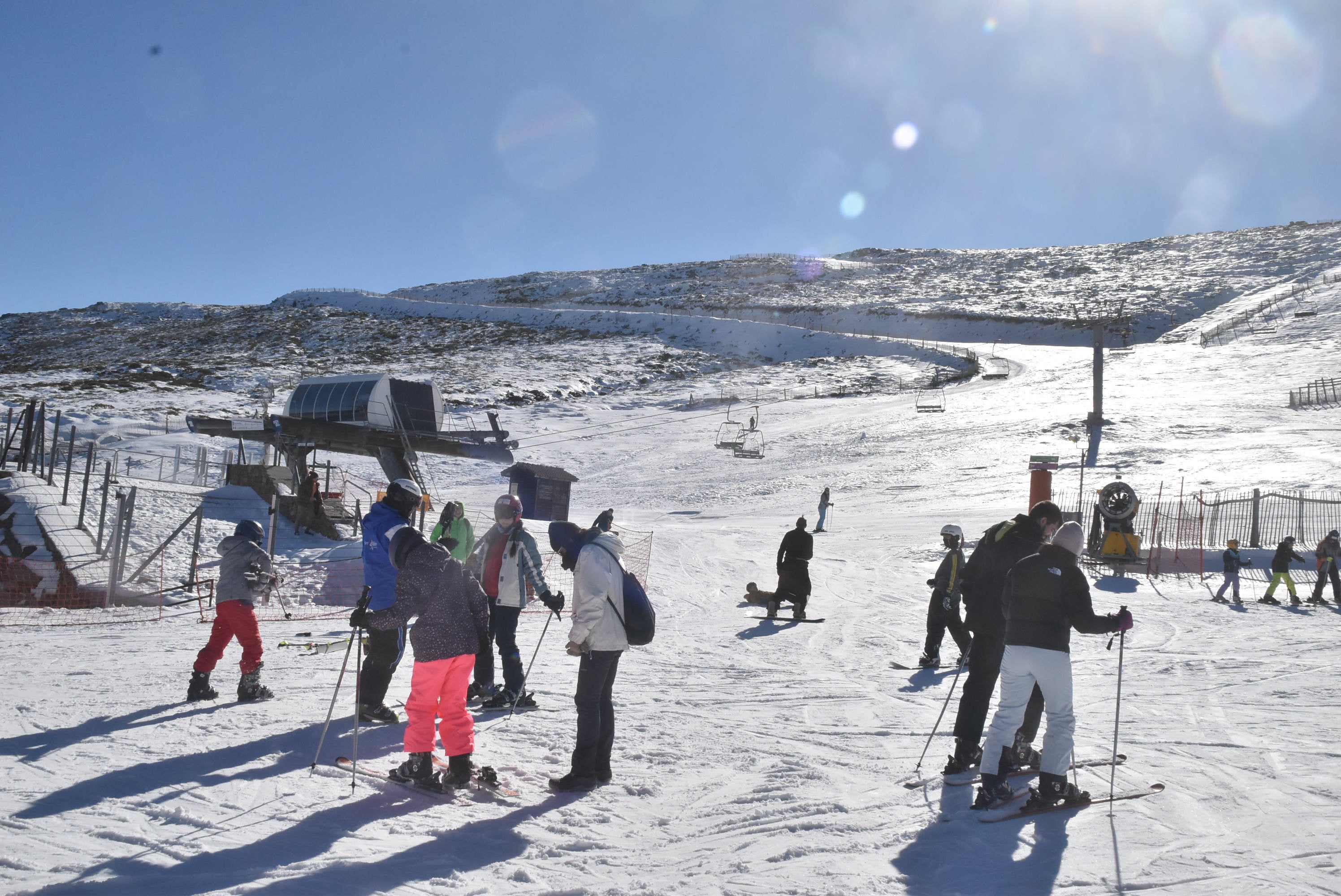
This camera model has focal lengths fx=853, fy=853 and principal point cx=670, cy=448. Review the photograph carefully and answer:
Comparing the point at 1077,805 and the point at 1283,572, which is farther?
the point at 1283,572

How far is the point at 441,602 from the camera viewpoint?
A: 15.1ft

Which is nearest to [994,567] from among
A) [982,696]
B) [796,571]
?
[982,696]

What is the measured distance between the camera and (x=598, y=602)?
4.72 m

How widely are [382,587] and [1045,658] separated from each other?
157 inches

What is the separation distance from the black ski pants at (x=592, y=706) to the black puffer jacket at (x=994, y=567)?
217 centimetres

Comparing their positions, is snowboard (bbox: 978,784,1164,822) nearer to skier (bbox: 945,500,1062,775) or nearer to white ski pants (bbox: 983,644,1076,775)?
white ski pants (bbox: 983,644,1076,775)

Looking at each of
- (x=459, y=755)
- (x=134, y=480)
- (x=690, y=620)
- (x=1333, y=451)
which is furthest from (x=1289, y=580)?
(x=134, y=480)

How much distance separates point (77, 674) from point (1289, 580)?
52.1 ft

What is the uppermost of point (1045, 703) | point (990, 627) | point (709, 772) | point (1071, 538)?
point (1071, 538)

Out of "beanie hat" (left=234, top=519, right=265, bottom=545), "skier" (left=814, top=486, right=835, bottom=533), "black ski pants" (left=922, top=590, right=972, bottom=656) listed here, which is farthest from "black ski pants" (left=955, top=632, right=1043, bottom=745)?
"skier" (left=814, top=486, right=835, bottom=533)

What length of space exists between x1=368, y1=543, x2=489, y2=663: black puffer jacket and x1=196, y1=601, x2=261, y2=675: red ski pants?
2.45m

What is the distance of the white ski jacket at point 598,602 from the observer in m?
4.72

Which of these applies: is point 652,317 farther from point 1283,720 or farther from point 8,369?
point 1283,720

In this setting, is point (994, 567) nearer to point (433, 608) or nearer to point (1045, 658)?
point (1045, 658)
